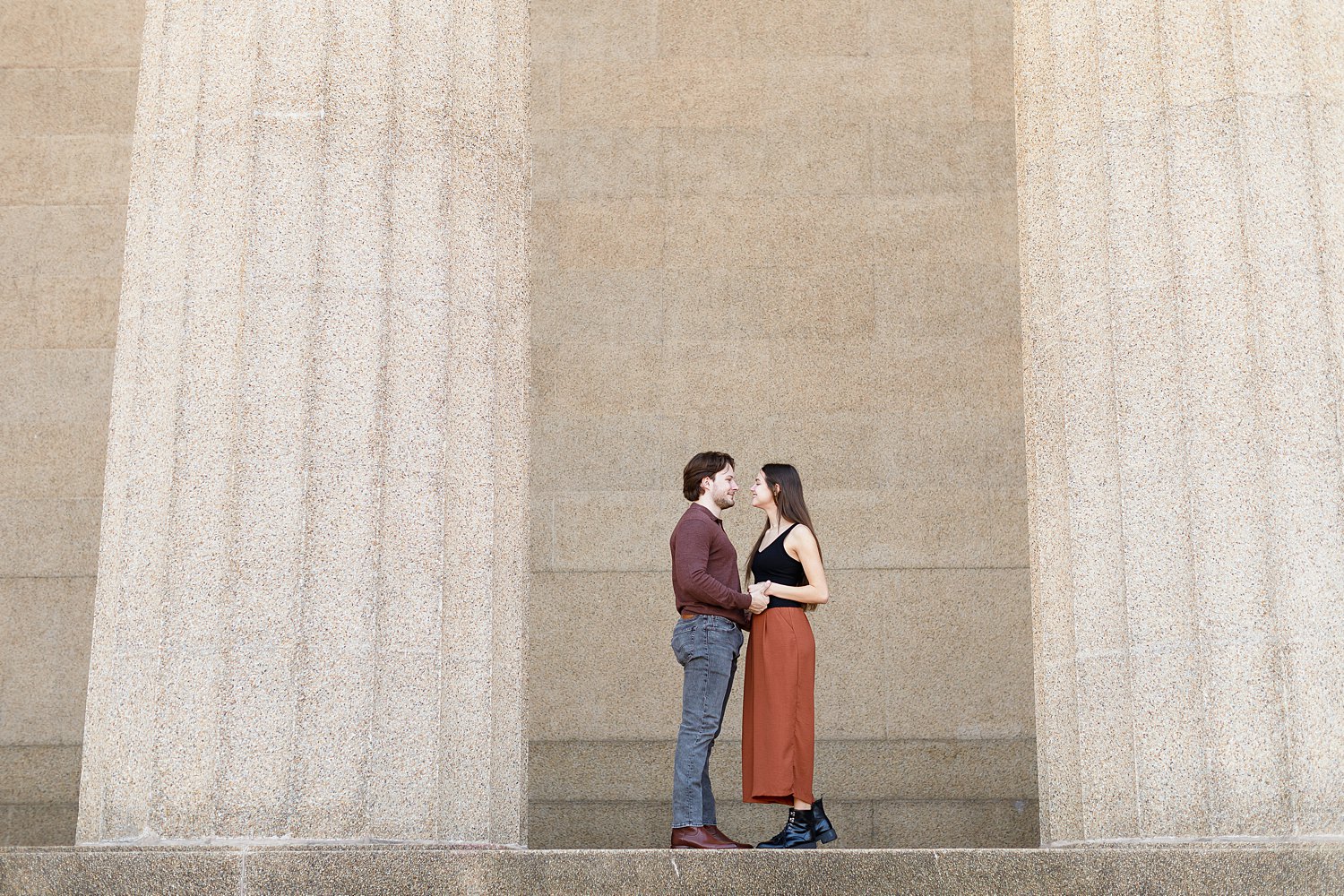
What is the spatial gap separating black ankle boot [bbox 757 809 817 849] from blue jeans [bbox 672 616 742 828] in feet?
1.42

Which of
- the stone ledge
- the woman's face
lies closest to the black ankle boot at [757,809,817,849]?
the woman's face

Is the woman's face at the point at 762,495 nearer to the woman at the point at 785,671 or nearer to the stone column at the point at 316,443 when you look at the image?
the woman at the point at 785,671

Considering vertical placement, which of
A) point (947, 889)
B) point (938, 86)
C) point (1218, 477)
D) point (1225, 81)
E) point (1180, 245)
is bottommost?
point (947, 889)

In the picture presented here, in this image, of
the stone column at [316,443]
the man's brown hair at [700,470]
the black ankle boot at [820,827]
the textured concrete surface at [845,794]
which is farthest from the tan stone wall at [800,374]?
the stone column at [316,443]

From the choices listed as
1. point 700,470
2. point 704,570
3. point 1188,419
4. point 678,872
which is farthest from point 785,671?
point 1188,419

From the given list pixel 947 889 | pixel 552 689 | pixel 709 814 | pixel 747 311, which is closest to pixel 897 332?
pixel 747 311

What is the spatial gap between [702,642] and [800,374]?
553 cm

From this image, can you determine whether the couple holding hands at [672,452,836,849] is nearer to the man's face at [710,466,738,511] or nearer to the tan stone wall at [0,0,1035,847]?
the man's face at [710,466,738,511]

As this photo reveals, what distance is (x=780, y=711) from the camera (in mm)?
9406

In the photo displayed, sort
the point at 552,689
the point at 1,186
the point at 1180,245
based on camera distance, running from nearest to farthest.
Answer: the point at 1180,245 < the point at 552,689 < the point at 1,186

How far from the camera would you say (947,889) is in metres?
6.68

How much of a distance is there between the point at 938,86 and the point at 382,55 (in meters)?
8.05

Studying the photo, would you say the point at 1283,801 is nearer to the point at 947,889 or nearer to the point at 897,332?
the point at 947,889

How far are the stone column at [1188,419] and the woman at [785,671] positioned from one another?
62.2 inches
